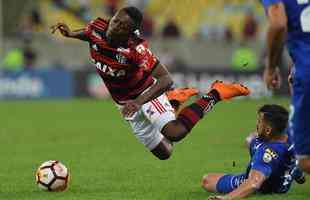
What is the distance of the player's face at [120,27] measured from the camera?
990 cm

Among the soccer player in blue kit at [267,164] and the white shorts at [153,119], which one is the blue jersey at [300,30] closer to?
the soccer player in blue kit at [267,164]

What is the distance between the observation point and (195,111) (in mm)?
10500

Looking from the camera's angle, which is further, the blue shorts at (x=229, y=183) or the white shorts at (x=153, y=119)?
the white shorts at (x=153, y=119)

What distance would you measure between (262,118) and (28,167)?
4413 millimetres

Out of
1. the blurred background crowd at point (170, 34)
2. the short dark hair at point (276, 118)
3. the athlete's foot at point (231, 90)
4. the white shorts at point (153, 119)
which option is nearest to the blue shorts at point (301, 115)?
the short dark hair at point (276, 118)

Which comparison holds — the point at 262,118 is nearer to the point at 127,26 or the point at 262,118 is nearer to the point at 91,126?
the point at 127,26

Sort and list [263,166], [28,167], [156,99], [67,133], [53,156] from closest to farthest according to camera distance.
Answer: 1. [263,166]
2. [156,99]
3. [28,167]
4. [53,156]
5. [67,133]

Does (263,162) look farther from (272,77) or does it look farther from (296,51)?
(272,77)

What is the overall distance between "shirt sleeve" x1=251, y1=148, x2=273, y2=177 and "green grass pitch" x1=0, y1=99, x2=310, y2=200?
1.25ft

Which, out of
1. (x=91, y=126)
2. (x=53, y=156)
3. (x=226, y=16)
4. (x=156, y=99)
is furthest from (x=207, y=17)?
(x=156, y=99)

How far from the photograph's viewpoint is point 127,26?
9922 mm

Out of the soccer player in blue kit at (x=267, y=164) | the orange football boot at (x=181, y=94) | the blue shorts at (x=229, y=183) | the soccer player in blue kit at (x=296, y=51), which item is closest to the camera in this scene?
the soccer player in blue kit at (x=296, y=51)

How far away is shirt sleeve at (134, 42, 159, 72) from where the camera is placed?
10.3 meters

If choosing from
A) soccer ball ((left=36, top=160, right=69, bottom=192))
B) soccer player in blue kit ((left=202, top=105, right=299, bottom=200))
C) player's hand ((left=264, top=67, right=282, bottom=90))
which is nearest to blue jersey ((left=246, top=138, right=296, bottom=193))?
soccer player in blue kit ((left=202, top=105, right=299, bottom=200))
